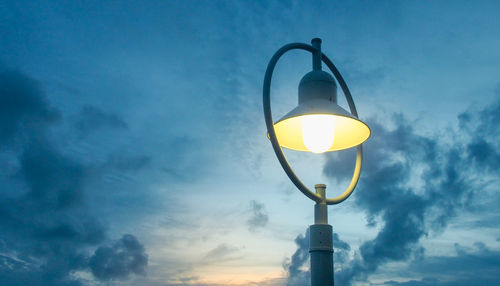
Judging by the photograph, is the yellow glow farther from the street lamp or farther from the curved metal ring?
the curved metal ring

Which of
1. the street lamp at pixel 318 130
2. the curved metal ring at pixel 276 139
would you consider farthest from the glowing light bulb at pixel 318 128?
the curved metal ring at pixel 276 139

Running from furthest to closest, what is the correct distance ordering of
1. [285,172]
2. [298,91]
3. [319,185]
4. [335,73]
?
[335,73]
[298,91]
[319,185]
[285,172]

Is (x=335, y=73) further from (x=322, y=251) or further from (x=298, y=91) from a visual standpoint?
(x=322, y=251)

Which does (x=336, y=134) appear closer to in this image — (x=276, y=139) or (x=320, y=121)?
(x=320, y=121)

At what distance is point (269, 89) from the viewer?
563 centimetres

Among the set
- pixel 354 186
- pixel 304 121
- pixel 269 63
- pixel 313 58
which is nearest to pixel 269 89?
pixel 269 63

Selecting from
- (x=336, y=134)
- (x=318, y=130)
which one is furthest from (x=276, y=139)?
(x=336, y=134)

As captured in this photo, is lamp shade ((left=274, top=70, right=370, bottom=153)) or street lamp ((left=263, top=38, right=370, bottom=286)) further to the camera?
lamp shade ((left=274, top=70, right=370, bottom=153))

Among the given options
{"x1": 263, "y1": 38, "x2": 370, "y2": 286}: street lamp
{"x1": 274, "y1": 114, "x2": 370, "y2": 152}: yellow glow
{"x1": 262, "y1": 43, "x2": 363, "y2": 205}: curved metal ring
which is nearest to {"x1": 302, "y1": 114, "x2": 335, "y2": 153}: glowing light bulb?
{"x1": 263, "y1": 38, "x2": 370, "y2": 286}: street lamp

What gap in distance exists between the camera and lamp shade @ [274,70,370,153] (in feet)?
19.5

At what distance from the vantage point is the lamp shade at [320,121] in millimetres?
5949

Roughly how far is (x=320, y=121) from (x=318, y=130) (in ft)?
0.44

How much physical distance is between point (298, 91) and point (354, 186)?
171 cm

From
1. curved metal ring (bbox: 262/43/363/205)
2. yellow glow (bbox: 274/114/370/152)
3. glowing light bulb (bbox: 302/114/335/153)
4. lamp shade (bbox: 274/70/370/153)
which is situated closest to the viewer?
curved metal ring (bbox: 262/43/363/205)
